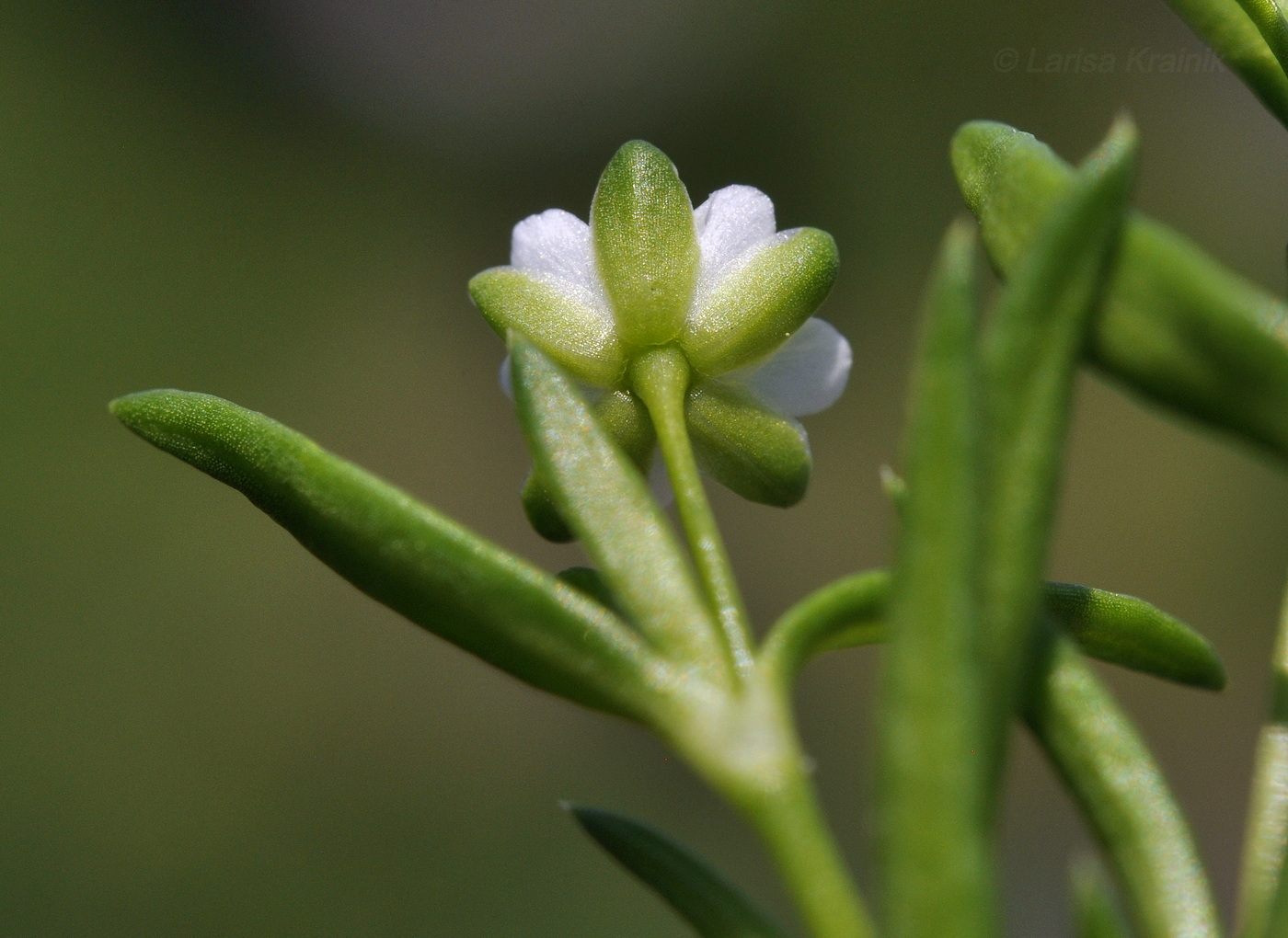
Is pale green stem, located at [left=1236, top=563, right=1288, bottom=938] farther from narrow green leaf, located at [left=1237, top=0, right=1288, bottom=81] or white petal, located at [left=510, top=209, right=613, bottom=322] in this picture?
white petal, located at [left=510, top=209, right=613, bottom=322]

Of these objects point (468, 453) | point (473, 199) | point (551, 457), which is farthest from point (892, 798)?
point (473, 199)

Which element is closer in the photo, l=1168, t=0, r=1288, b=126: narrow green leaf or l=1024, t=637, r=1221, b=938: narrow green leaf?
l=1024, t=637, r=1221, b=938: narrow green leaf

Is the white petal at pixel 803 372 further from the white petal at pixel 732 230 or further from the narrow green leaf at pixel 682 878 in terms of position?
the narrow green leaf at pixel 682 878

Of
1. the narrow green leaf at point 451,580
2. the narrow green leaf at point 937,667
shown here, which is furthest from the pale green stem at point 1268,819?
the narrow green leaf at point 451,580

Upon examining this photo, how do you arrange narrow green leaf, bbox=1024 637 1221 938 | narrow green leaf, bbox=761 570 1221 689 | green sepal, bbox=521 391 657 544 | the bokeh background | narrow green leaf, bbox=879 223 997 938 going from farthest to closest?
the bokeh background
green sepal, bbox=521 391 657 544
narrow green leaf, bbox=761 570 1221 689
narrow green leaf, bbox=1024 637 1221 938
narrow green leaf, bbox=879 223 997 938

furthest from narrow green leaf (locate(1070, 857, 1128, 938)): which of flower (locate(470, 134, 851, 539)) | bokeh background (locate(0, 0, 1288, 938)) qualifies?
bokeh background (locate(0, 0, 1288, 938))

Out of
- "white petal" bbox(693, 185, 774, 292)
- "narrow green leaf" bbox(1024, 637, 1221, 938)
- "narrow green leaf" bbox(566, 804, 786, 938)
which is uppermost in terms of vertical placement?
"white petal" bbox(693, 185, 774, 292)
